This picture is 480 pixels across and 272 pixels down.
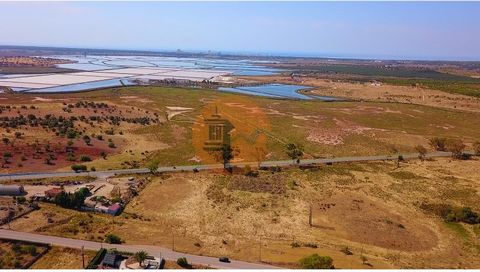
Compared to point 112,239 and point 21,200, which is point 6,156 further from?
point 112,239

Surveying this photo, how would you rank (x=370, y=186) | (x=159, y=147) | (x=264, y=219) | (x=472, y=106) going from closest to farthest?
1. (x=264, y=219)
2. (x=370, y=186)
3. (x=159, y=147)
4. (x=472, y=106)

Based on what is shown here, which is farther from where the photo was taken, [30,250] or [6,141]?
[6,141]

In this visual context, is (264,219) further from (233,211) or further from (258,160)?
(258,160)

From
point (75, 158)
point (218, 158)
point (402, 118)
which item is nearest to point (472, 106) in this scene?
point (402, 118)

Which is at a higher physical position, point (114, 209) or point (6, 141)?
point (6, 141)

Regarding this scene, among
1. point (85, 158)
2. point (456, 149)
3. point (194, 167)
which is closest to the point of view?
point (194, 167)

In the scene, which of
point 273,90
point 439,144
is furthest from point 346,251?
point 273,90

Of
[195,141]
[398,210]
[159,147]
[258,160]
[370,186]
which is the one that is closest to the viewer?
[398,210]
